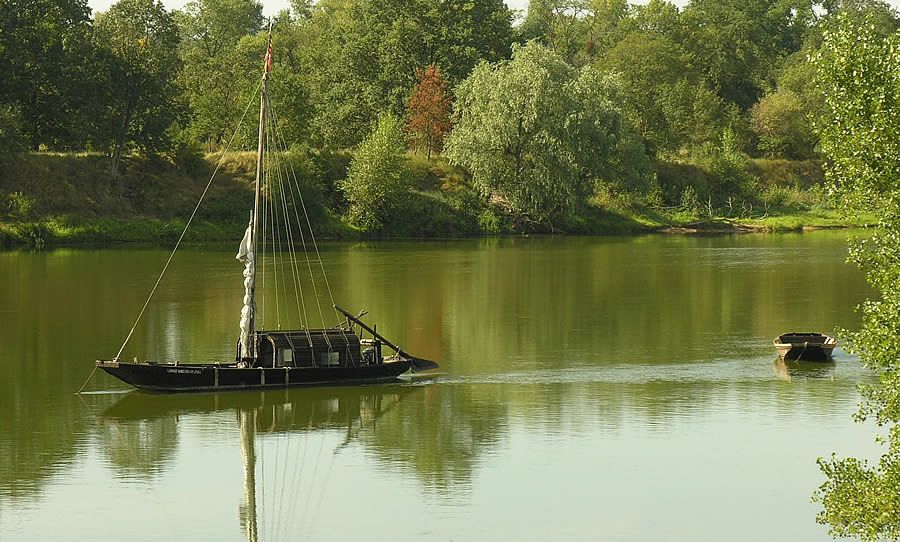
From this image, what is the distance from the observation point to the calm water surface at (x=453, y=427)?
2248 cm

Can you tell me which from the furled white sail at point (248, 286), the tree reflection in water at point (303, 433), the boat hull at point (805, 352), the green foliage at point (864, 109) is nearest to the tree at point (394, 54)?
the boat hull at point (805, 352)

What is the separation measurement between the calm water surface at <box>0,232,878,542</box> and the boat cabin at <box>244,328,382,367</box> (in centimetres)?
85

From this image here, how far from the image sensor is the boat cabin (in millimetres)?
31375

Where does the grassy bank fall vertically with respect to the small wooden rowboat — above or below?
above

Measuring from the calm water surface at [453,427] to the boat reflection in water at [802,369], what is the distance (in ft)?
0.52

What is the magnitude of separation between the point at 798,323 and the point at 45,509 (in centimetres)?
2912

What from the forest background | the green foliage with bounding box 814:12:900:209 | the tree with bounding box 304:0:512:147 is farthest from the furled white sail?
the tree with bounding box 304:0:512:147

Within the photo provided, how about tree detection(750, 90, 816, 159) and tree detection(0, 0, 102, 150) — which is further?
tree detection(750, 90, 816, 159)

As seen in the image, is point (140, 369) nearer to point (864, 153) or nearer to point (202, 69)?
point (864, 153)

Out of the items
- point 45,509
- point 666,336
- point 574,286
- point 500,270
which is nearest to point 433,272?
point 500,270

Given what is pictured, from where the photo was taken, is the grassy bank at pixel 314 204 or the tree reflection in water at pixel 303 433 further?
the grassy bank at pixel 314 204

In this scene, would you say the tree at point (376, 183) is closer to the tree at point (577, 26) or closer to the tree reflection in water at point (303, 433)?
the tree at point (577, 26)

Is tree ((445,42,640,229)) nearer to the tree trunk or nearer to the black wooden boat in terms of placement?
the tree trunk

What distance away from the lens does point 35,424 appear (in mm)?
28484
